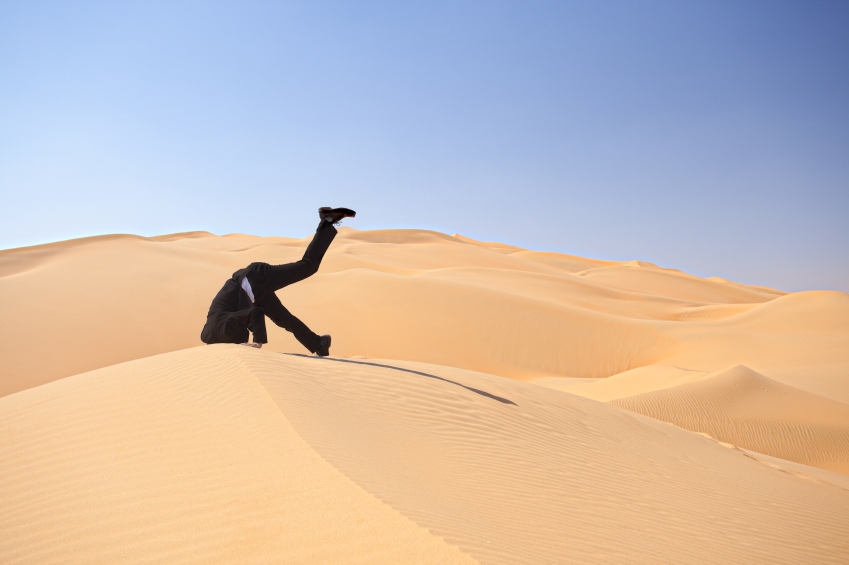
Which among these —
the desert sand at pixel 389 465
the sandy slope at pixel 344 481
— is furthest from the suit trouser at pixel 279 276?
the sandy slope at pixel 344 481

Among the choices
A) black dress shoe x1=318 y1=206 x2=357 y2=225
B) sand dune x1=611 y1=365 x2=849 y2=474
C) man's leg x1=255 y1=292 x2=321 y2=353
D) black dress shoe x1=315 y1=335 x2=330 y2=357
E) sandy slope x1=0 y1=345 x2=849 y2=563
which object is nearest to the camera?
sandy slope x1=0 y1=345 x2=849 y2=563

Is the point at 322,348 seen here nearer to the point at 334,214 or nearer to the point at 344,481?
the point at 334,214

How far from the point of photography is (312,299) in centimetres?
2328

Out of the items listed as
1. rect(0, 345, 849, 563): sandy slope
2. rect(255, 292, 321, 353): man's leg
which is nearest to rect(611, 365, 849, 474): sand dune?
rect(0, 345, 849, 563): sandy slope

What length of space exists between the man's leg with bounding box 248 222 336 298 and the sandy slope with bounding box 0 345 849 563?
4.10 feet

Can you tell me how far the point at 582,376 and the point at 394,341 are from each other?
7.07m

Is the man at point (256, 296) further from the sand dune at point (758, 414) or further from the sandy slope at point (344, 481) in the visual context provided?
the sand dune at point (758, 414)

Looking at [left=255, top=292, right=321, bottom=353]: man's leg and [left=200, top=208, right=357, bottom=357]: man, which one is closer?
[left=200, top=208, right=357, bottom=357]: man

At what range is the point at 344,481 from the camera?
12.7 ft

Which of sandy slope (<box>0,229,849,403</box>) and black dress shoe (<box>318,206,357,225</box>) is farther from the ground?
black dress shoe (<box>318,206,357,225</box>)

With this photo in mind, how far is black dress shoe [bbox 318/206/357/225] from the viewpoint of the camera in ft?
26.5

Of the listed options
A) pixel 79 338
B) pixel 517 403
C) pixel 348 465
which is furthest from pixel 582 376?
pixel 348 465

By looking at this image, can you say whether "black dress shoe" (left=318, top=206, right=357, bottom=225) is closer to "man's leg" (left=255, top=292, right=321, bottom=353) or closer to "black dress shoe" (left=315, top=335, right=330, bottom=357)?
"man's leg" (left=255, top=292, right=321, bottom=353)

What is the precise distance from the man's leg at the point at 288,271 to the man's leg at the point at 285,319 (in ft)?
0.38
